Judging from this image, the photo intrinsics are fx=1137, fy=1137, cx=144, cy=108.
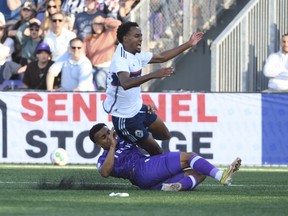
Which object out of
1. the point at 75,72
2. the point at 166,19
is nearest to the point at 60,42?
the point at 75,72

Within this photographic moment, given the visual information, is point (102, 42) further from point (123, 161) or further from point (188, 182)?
point (188, 182)

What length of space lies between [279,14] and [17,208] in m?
13.0

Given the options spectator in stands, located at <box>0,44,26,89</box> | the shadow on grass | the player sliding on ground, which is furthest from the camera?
spectator in stands, located at <box>0,44,26,89</box>

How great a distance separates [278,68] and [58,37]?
188 inches

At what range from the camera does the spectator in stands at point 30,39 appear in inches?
953

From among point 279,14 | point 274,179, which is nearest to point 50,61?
point 279,14

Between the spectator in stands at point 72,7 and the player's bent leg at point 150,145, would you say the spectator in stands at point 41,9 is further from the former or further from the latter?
the player's bent leg at point 150,145

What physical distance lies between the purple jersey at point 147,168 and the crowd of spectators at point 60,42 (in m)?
7.86

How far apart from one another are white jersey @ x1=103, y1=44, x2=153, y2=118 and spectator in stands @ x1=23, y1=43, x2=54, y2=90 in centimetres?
745

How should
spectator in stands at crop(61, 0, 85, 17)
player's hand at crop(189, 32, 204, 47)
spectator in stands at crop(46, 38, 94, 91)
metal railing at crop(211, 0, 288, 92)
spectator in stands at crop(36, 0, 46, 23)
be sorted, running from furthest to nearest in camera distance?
spectator in stands at crop(36, 0, 46, 23)
spectator in stands at crop(61, 0, 85, 17)
metal railing at crop(211, 0, 288, 92)
spectator in stands at crop(46, 38, 94, 91)
player's hand at crop(189, 32, 204, 47)

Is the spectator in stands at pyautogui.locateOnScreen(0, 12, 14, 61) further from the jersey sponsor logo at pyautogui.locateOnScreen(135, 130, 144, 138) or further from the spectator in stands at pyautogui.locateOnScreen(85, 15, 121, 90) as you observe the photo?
the jersey sponsor logo at pyautogui.locateOnScreen(135, 130, 144, 138)

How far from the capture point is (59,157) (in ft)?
66.7

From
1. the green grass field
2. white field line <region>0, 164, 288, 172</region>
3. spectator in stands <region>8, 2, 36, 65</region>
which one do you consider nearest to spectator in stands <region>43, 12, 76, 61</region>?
spectator in stands <region>8, 2, 36, 65</region>

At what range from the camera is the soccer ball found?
20.3m
